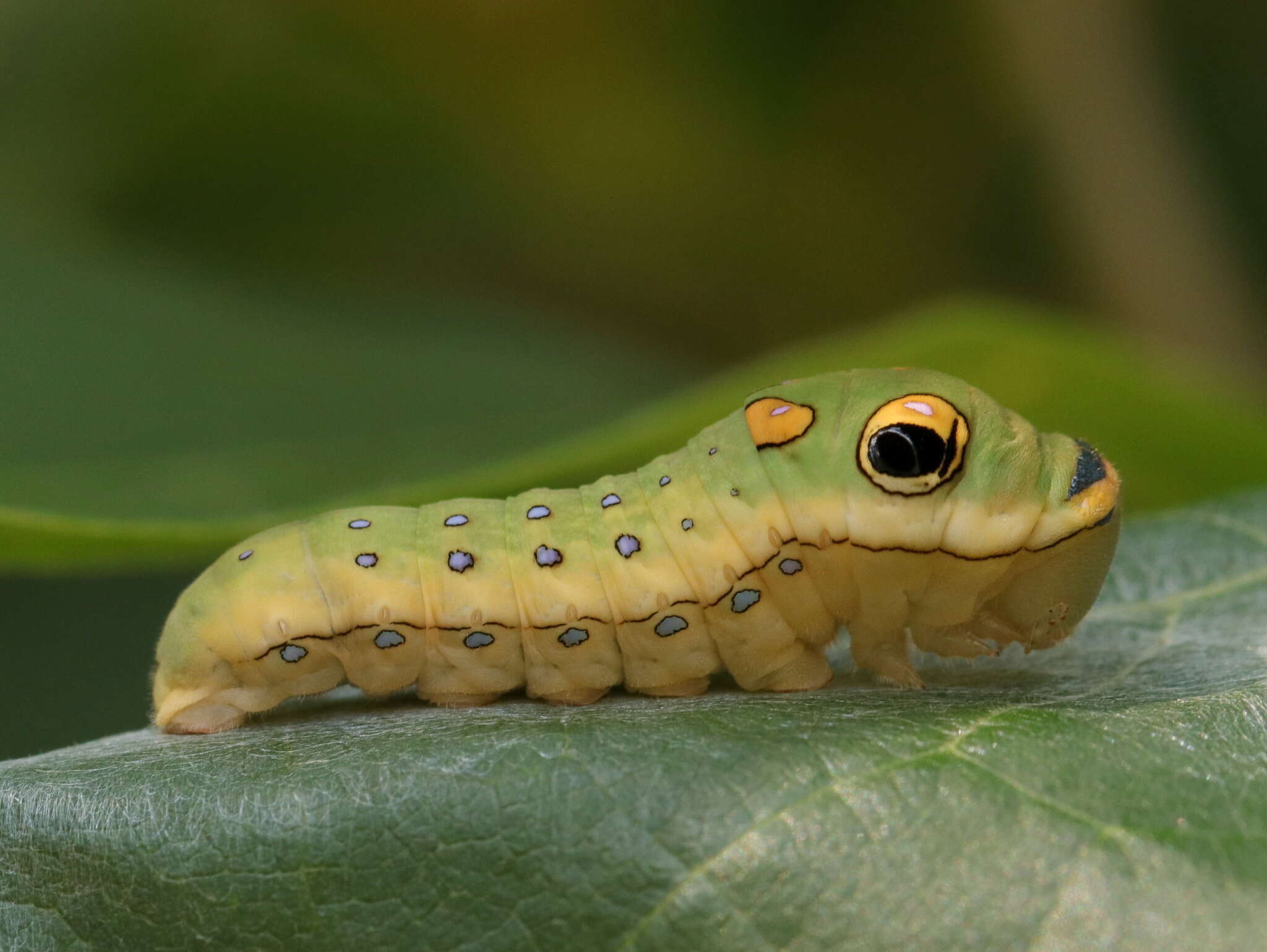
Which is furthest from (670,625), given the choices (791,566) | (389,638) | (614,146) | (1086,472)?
(614,146)

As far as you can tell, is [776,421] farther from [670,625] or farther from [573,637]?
[573,637]

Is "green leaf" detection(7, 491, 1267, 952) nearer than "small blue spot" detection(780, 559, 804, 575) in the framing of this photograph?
Yes

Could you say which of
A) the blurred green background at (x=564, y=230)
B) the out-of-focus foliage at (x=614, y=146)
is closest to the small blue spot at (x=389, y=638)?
the blurred green background at (x=564, y=230)

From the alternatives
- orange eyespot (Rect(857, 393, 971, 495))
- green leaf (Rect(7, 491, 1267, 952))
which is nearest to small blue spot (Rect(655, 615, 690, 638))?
green leaf (Rect(7, 491, 1267, 952))

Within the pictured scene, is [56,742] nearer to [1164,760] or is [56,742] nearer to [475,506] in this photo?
[475,506]

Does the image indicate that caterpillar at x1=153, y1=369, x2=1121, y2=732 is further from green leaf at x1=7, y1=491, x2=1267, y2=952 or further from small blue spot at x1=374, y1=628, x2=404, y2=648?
green leaf at x1=7, y1=491, x2=1267, y2=952

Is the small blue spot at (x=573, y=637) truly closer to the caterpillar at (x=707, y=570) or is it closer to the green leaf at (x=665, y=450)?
the caterpillar at (x=707, y=570)

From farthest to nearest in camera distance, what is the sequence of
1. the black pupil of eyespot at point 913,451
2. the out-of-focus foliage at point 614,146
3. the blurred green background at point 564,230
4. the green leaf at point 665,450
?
1. the out-of-focus foliage at point 614,146
2. the blurred green background at point 564,230
3. the green leaf at point 665,450
4. the black pupil of eyespot at point 913,451

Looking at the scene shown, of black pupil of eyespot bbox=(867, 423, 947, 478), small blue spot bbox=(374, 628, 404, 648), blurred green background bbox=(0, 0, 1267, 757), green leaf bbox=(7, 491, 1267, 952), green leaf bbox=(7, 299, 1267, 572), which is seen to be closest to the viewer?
green leaf bbox=(7, 491, 1267, 952)
